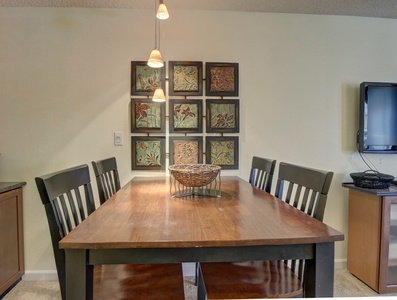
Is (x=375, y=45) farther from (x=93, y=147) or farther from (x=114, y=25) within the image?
(x=93, y=147)

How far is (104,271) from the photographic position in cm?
126

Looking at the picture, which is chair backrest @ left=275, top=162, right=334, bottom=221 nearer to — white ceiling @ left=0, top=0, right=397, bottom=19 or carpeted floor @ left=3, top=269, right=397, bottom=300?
carpeted floor @ left=3, top=269, right=397, bottom=300

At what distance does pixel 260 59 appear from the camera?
7.89ft

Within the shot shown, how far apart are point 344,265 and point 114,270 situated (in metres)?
2.17

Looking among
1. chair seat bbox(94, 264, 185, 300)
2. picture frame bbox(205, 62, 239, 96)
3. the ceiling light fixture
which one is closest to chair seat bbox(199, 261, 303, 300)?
chair seat bbox(94, 264, 185, 300)

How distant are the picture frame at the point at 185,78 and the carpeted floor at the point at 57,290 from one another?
164 centimetres

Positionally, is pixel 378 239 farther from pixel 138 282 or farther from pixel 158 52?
pixel 158 52

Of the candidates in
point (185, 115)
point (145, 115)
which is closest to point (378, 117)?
point (185, 115)

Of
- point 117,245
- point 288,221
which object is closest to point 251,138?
point 288,221

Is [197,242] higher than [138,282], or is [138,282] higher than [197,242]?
[197,242]

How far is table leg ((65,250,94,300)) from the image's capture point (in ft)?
2.89

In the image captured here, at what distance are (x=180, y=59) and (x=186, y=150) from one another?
0.82 metres

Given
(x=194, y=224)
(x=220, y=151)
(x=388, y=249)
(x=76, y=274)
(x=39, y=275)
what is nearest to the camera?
(x=76, y=274)

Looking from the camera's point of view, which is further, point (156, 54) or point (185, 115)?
point (185, 115)
